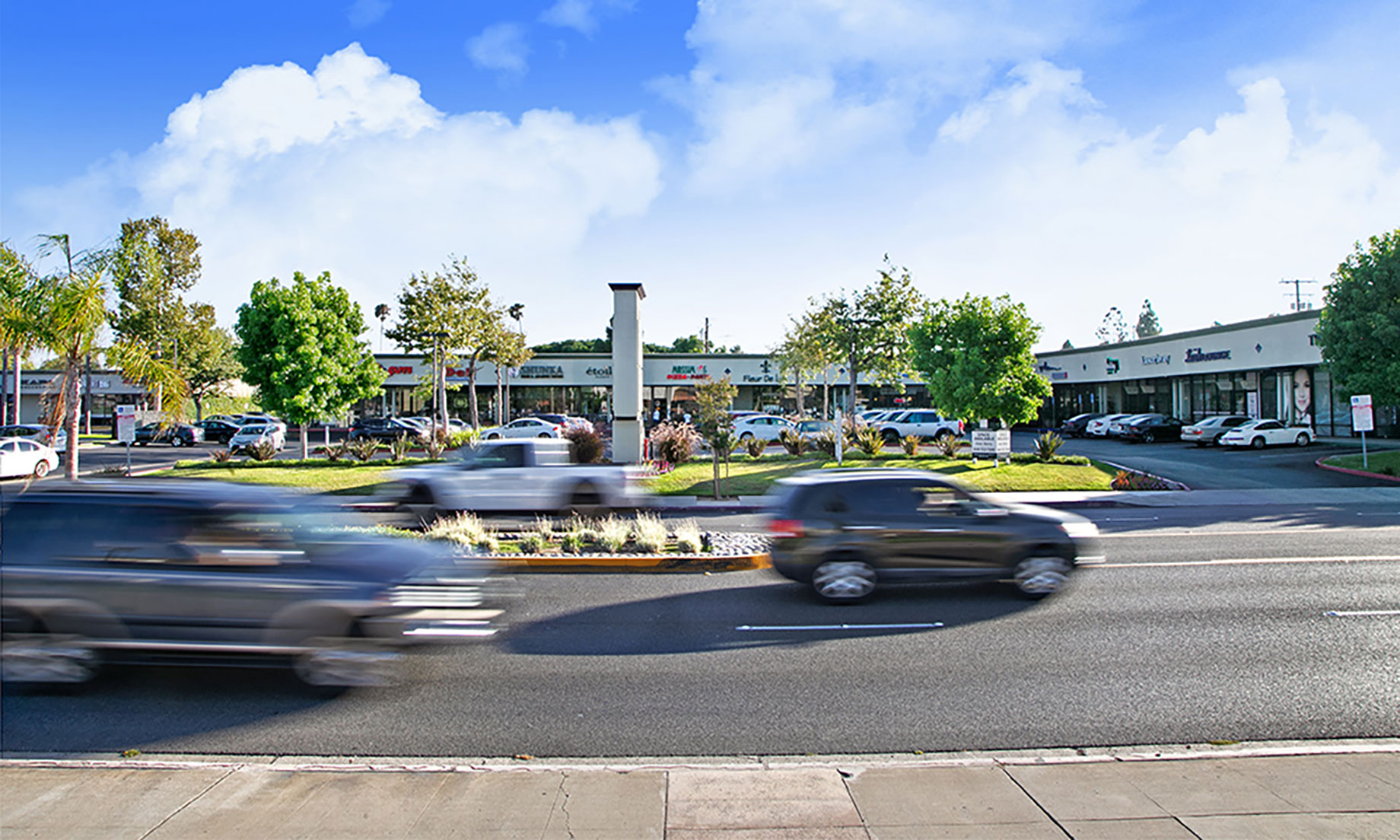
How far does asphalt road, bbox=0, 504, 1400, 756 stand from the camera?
5.89 metres

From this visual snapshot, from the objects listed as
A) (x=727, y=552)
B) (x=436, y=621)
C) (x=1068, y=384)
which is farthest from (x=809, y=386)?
(x=436, y=621)

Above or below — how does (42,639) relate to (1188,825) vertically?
above

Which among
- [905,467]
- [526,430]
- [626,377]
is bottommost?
[905,467]

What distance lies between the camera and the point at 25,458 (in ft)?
93.5

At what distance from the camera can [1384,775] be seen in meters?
4.96

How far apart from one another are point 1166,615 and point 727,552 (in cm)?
596

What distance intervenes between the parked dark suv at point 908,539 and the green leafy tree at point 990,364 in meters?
20.0

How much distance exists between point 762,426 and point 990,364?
38.4ft

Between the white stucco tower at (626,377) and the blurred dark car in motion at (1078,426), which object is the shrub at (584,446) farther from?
the blurred dark car in motion at (1078,426)

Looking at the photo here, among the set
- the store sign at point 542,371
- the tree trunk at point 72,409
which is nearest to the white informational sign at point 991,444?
the tree trunk at point 72,409

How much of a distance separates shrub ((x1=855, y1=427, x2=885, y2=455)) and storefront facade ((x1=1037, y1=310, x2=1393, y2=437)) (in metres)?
16.8

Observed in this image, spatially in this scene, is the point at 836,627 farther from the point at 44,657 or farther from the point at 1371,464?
the point at 1371,464

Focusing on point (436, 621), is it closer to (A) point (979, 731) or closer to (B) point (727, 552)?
(A) point (979, 731)

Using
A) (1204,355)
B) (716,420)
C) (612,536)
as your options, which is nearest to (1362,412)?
(716,420)
